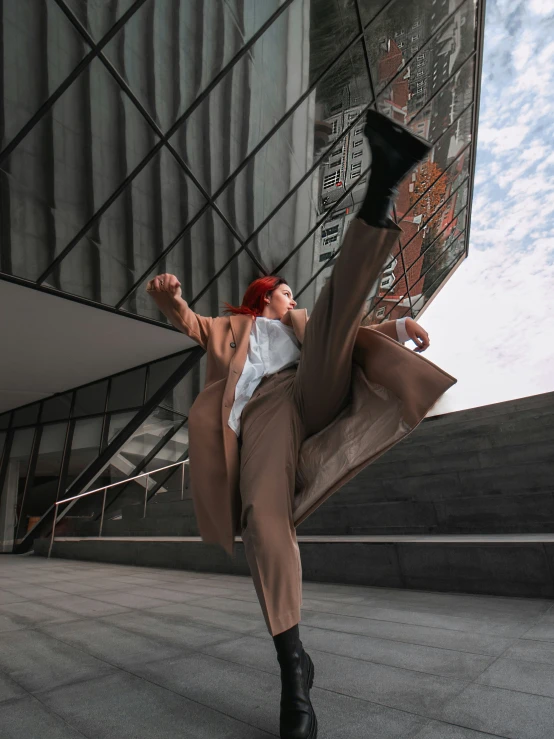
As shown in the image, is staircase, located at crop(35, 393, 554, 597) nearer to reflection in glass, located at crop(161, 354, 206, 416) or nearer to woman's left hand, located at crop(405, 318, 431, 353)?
woman's left hand, located at crop(405, 318, 431, 353)

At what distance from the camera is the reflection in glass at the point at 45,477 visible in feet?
50.6

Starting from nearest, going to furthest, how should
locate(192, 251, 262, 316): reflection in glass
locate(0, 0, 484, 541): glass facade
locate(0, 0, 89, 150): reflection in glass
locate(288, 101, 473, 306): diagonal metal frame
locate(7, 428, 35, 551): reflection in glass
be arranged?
locate(0, 0, 89, 150): reflection in glass, locate(0, 0, 484, 541): glass facade, locate(192, 251, 262, 316): reflection in glass, locate(288, 101, 473, 306): diagonal metal frame, locate(7, 428, 35, 551): reflection in glass

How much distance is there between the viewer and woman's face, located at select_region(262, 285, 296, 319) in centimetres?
277

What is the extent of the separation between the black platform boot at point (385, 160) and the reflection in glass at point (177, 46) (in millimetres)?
7585

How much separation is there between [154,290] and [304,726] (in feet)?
6.16

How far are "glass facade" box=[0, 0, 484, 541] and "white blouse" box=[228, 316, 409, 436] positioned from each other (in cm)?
398

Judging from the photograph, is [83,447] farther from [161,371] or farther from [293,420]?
[293,420]

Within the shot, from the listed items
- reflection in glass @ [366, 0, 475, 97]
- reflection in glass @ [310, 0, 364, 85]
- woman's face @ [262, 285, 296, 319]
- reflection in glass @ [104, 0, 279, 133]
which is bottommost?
woman's face @ [262, 285, 296, 319]

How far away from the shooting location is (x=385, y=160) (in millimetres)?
1577

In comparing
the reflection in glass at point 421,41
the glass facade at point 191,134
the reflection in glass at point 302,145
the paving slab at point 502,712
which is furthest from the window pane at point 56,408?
the paving slab at point 502,712

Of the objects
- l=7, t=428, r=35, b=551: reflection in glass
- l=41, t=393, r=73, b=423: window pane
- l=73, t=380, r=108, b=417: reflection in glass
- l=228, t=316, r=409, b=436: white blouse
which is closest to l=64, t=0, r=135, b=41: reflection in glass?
l=228, t=316, r=409, b=436: white blouse

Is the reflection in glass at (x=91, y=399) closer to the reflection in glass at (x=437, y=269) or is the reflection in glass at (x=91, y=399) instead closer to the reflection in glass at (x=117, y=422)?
the reflection in glass at (x=117, y=422)

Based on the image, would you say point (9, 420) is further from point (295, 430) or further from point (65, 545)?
point (295, 430)

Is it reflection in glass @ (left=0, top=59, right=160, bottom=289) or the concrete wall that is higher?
reflection in glass @ (left=0, top=59, right=160, bottom=289)
